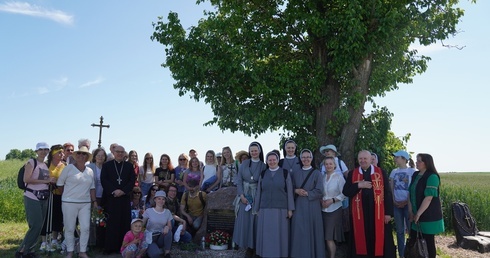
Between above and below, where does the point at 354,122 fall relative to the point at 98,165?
above

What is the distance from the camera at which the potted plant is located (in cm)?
923

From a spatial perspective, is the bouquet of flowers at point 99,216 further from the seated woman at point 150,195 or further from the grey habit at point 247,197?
the grey habit at point 247,197

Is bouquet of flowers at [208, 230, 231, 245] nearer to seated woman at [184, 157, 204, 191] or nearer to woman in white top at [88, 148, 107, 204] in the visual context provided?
seated woman at [184, 157, 204, 191]

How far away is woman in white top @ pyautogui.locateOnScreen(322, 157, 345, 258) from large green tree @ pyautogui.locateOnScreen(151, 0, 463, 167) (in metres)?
3.47

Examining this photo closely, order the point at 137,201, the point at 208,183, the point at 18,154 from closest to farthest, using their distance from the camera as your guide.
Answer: the point at 137,201 → the point at 208,183 → the point at 18,154

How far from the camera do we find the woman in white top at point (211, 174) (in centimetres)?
1033

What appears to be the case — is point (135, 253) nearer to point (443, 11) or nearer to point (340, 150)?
point (340, 150)

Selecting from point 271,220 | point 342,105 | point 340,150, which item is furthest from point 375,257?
point 342,105

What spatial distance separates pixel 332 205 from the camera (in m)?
8.09

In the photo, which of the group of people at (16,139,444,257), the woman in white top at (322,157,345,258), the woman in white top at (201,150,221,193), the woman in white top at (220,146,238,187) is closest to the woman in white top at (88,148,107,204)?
the group of people at (16,139,444,257)

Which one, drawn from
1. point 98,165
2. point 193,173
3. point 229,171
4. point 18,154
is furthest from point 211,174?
point 18,154

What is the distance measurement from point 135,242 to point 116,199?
1236mm

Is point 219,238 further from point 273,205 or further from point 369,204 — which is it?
point 369,204

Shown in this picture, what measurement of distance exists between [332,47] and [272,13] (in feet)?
7.20
